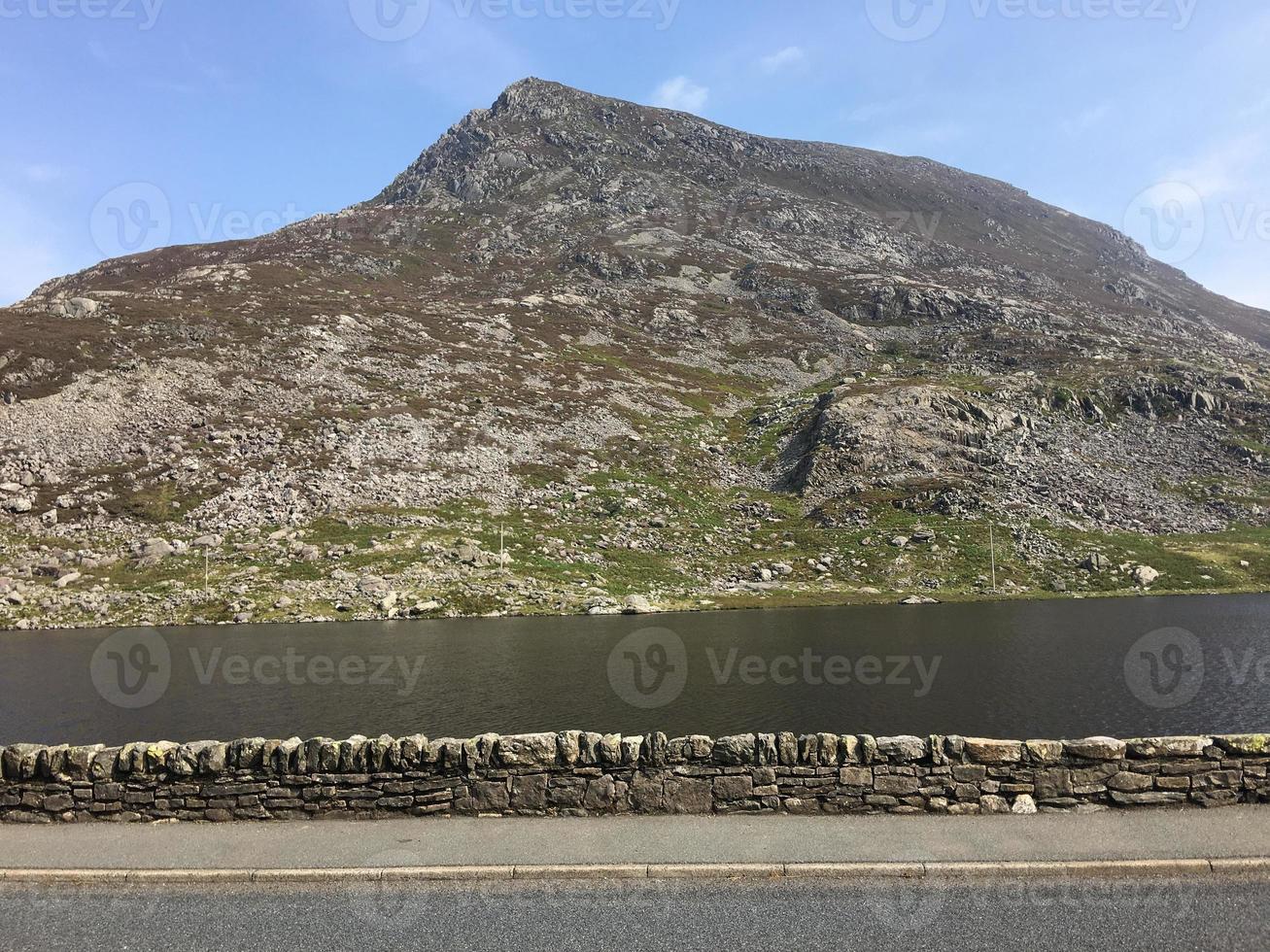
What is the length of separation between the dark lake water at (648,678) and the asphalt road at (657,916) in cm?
1610

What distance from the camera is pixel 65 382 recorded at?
3398 inches

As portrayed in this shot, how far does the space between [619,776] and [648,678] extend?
24.6 metres

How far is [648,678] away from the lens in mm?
37719

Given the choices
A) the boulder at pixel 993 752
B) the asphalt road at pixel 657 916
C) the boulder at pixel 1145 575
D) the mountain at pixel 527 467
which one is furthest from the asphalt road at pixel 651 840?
the boulder at pixel 1145 575

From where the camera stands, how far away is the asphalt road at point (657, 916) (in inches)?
376

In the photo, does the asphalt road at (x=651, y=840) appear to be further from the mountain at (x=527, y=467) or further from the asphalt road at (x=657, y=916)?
the mountain at (x=527, y=467)

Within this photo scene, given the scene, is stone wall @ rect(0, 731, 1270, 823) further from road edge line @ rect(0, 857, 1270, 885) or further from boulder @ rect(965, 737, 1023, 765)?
road edge line @ rect(0, 857, 1270, 885)

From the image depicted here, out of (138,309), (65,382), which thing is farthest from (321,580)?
(138,309)

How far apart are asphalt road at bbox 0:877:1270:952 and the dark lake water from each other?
16.1 metres

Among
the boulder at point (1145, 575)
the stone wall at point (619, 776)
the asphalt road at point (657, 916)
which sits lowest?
the boulder at point (1145, 575)

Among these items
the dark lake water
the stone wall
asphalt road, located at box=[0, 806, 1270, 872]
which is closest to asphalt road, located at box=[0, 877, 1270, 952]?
asphalt road, located at box=[0, 806, 1270, 872]

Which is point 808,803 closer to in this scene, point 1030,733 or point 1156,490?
point 1030,733

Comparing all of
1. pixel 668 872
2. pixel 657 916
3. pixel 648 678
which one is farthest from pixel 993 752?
pixel 648 678

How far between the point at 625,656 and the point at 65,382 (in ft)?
295
